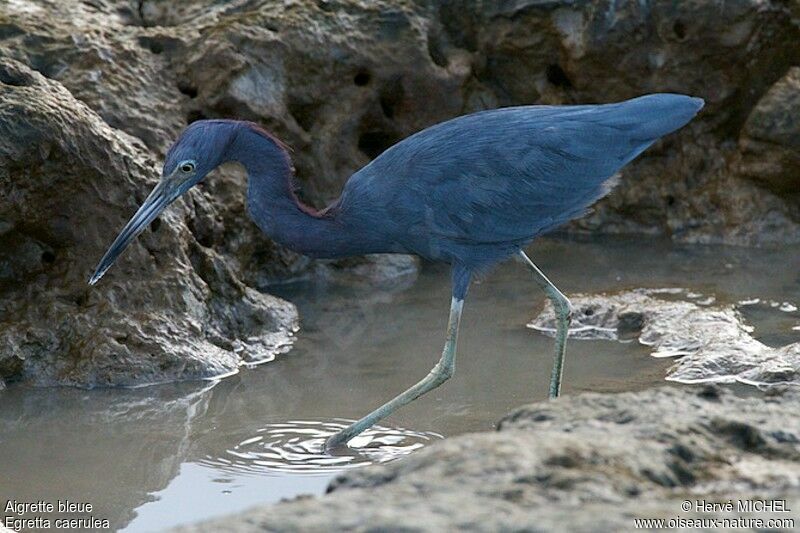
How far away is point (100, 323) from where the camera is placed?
6430 millimetres

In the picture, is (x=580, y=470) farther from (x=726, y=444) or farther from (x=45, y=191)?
(x=45, y=191)

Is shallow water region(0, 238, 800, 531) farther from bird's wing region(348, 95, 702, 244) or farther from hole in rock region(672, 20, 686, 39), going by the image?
hole in rock region(672, 20, 686, 39)

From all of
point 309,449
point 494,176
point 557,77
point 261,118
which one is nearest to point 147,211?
point 309,449

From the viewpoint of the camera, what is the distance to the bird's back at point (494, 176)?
5582 mm

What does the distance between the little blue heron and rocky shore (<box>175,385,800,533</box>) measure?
7.31 feet

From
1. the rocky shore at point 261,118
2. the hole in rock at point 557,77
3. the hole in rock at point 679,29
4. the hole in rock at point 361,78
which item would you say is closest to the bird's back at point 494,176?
the rocky shore at point 261,118

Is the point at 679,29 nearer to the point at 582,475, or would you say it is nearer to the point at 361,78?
the point at 361,78

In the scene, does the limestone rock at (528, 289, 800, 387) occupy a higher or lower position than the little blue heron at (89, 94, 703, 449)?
lower

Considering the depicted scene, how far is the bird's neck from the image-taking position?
5684 millimetres

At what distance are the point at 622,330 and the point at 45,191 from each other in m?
3.00

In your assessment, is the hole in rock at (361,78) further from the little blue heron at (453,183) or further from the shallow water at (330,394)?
the little blue heron at (453,183)

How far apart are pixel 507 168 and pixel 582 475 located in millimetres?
2897

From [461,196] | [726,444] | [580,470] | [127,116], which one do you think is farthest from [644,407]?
[127,116]

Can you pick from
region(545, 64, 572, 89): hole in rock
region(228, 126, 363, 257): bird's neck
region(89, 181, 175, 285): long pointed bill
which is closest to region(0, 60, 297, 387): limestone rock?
region(89, 181, 175, 285): long pointed bill
